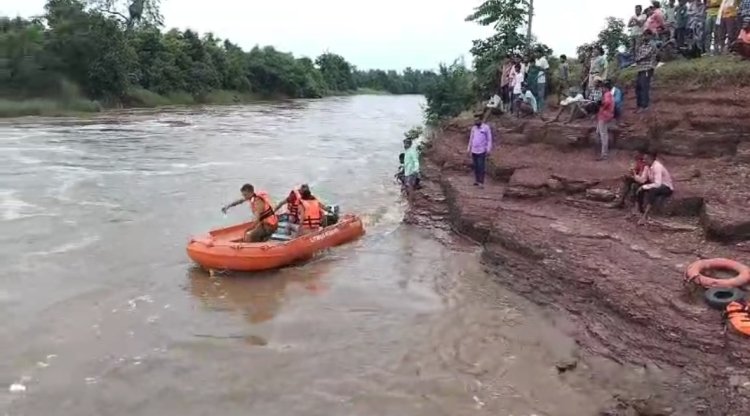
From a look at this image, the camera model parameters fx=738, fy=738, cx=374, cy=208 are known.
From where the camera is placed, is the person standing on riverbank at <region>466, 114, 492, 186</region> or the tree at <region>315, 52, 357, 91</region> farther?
the tree at <region>315, 52, 357, 91</region>

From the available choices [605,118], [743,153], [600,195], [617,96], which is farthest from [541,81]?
[743,153]

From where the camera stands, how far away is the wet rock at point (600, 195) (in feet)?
42.4

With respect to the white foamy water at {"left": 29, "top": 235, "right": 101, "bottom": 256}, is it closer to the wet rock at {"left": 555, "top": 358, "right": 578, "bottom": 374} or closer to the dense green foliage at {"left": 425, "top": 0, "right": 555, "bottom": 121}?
the wet rock at {"left": 555, "top": 358, "right": 578, "bottom": 374}

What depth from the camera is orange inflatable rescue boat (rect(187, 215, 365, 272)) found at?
11523 mm

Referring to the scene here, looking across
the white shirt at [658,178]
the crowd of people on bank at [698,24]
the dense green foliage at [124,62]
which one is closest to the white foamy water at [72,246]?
the white shirt at [658,178]

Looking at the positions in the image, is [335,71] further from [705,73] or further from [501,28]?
[705,73]

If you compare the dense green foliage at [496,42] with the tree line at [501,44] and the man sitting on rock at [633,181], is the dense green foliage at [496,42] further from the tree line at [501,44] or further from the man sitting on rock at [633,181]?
the man sitting on rock at [633,181]

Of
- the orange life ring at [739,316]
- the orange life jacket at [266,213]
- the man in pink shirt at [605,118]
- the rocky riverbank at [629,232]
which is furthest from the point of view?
the man in pink shirt at [605,118]

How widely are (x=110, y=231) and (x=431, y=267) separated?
679 cm

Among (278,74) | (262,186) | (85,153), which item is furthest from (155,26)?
(262,186)

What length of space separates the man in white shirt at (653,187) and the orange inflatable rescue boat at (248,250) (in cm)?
535

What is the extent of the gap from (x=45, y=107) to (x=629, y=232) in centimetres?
3735

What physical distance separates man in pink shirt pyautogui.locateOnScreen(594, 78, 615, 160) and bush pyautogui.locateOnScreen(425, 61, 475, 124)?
48.8 feet

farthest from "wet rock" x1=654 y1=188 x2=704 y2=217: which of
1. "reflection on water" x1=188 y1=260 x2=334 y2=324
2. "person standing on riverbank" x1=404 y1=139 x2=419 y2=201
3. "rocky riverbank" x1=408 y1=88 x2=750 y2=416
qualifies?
"person standing on riverbank" x1=404 y1=139 x2=419 y2=201
